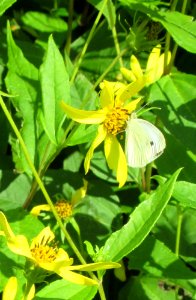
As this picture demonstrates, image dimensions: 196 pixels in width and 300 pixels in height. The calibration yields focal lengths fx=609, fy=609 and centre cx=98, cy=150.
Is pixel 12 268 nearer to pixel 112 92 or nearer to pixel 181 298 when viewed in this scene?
pixel 112 92

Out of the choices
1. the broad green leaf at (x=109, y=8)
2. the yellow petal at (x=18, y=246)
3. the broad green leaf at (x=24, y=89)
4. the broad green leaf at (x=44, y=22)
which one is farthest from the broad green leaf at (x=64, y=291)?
the broad green leaf at (x=44, y=22)

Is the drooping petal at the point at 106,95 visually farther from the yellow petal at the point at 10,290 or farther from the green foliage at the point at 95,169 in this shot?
the yellow petal at the point at 10,290

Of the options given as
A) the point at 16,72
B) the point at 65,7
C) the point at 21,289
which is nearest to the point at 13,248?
the point at 21,289

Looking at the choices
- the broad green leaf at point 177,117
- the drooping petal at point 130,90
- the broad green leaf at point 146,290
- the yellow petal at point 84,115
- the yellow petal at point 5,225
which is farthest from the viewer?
the broad green leaf at point 146,290

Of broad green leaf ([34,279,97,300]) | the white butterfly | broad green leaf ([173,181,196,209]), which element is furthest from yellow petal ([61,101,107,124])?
broad green leaf ([34,279,97,300])

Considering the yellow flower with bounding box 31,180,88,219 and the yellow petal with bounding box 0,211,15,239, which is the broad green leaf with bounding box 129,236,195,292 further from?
the yellow petal with bounding box 0,211,15,239
